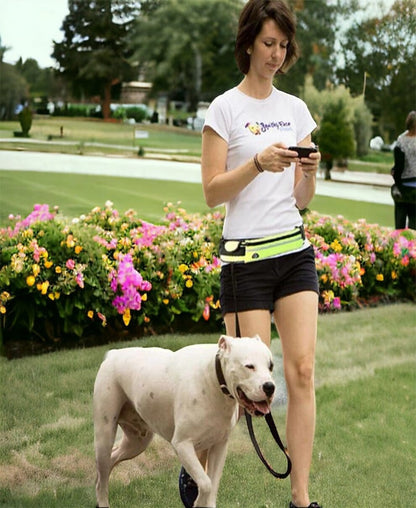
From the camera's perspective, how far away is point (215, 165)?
6.28 feet

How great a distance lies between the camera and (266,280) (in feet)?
6.55

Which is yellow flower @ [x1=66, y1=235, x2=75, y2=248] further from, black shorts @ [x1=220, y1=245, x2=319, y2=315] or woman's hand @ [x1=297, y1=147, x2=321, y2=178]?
woman's hand @ [x1=297, y1=147, x2=321, y2=178]

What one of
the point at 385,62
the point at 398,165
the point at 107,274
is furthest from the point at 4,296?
the point at 385,62

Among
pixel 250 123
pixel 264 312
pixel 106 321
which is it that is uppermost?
pixel 250 123

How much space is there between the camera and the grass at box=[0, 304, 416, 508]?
2.49m

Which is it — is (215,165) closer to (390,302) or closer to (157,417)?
(157,417)

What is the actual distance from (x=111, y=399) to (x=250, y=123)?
0.76 m

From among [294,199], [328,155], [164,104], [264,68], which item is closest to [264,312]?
[294,199]

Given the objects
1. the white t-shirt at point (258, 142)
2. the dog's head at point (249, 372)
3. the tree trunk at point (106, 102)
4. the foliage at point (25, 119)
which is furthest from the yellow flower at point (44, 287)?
the dog's head at point (249, 372)

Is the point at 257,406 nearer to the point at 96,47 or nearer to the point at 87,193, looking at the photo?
the point at 87,193

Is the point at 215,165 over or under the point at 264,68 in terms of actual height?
under

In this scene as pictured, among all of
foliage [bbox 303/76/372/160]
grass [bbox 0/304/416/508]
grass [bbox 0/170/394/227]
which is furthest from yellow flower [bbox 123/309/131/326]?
foliage [bbox 303/76/372/160]

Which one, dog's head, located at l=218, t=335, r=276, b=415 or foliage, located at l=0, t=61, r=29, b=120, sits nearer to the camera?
dog's head, located at l=218, t=335, r=276, b=415

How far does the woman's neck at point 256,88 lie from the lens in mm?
1986
